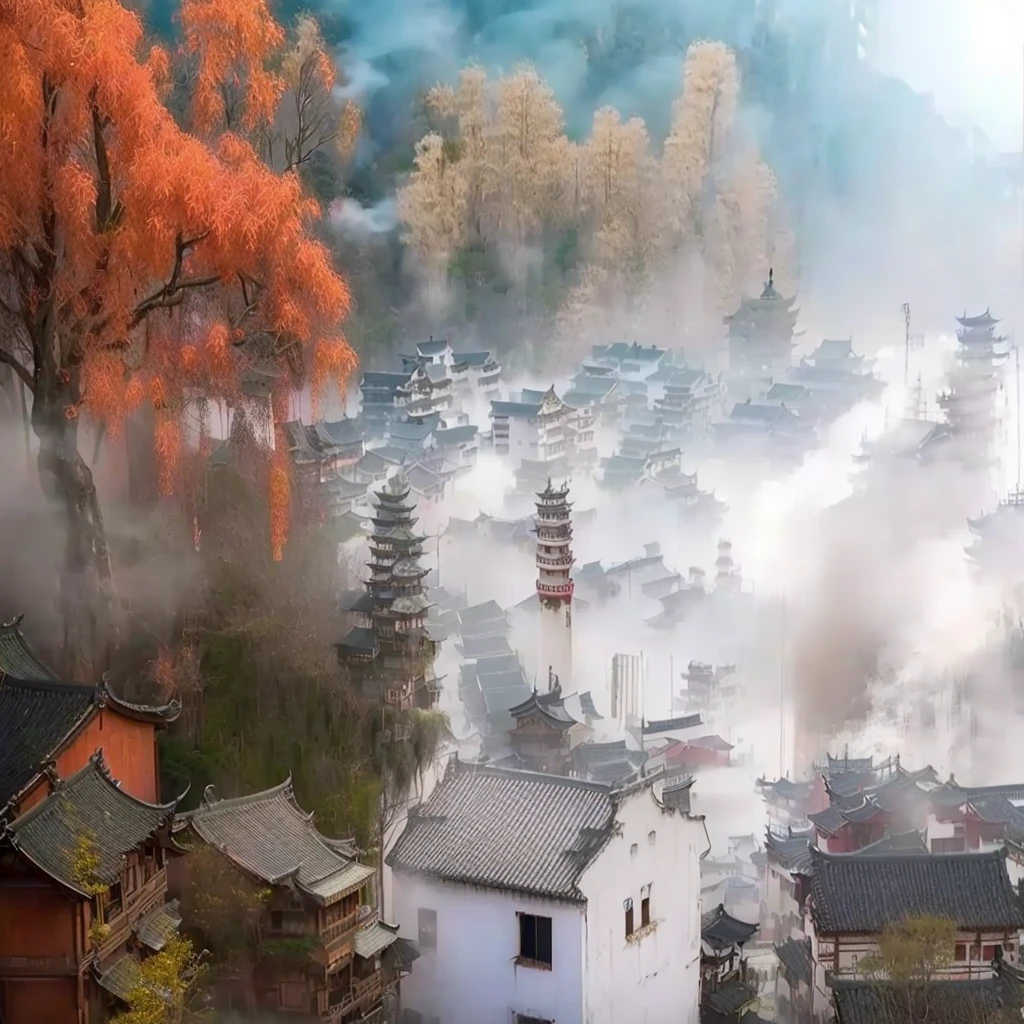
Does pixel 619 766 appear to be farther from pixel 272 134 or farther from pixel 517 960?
pixel 272 134

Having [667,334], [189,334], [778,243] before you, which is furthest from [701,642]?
[189,334]

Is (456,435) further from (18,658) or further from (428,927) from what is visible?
(18,658)

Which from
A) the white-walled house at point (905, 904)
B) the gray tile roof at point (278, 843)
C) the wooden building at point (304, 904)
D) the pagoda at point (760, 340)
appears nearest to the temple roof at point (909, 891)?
the white-walled house at point (905, 904)

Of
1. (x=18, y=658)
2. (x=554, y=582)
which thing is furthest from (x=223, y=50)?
(x=554, y=582)

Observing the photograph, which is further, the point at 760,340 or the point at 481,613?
the point at 760,340

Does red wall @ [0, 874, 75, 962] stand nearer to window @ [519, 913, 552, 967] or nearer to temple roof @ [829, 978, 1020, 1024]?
window @ [519, 913, 552, 967]

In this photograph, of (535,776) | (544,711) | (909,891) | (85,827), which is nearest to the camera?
(85,827)

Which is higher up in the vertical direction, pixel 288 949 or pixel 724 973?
pixel 288 949

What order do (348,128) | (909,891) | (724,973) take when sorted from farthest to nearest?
(348,128) < (724,973) < (909,891)
